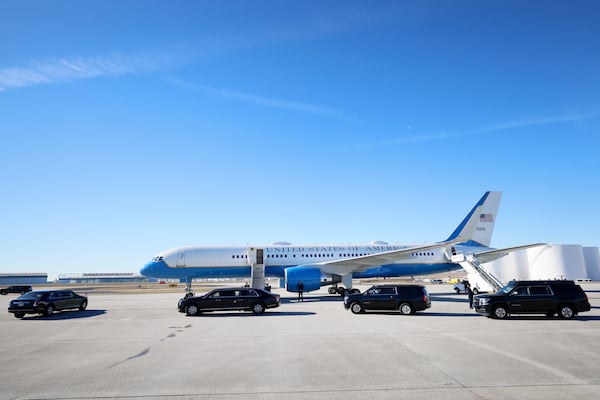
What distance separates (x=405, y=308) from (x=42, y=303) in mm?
21092

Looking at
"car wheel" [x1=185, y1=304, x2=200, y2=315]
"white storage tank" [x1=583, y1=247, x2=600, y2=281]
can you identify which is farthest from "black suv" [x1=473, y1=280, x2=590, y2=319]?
"white storage tank" [x1=583, y1=247, x2=600, y2=281]

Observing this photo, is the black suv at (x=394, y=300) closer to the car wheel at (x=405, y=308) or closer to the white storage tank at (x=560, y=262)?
the car wheel at (x=405, y=308)

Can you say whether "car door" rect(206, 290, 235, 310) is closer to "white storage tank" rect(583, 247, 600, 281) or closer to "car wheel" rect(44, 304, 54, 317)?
"car wheel" rect(44, 304, 54, 317)

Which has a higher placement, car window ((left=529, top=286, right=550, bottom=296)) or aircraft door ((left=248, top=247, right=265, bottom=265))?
aircraft door ((left=248, top=247, right=265, bottom=265))

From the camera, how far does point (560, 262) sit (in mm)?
65312

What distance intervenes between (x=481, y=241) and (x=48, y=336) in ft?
130

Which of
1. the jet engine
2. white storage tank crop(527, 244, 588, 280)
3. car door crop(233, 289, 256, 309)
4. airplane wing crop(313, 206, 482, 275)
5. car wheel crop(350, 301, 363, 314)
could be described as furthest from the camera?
white storage tank crop(527, 244, 588, 280)

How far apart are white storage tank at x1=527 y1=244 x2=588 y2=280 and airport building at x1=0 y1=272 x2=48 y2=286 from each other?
19081cm

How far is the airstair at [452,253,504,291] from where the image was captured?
28328 millimetres

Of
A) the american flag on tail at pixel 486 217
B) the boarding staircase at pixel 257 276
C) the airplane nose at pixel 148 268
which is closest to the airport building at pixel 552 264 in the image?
the american flag on tail at pixel 486 217

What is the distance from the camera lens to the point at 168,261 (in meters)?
35.8

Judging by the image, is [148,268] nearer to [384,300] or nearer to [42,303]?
[42,303]

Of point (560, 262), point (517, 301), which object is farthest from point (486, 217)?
point (560, 262)

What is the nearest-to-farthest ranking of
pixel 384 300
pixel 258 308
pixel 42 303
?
pixel 384 300, pixel 258 308, pixel 42 303
